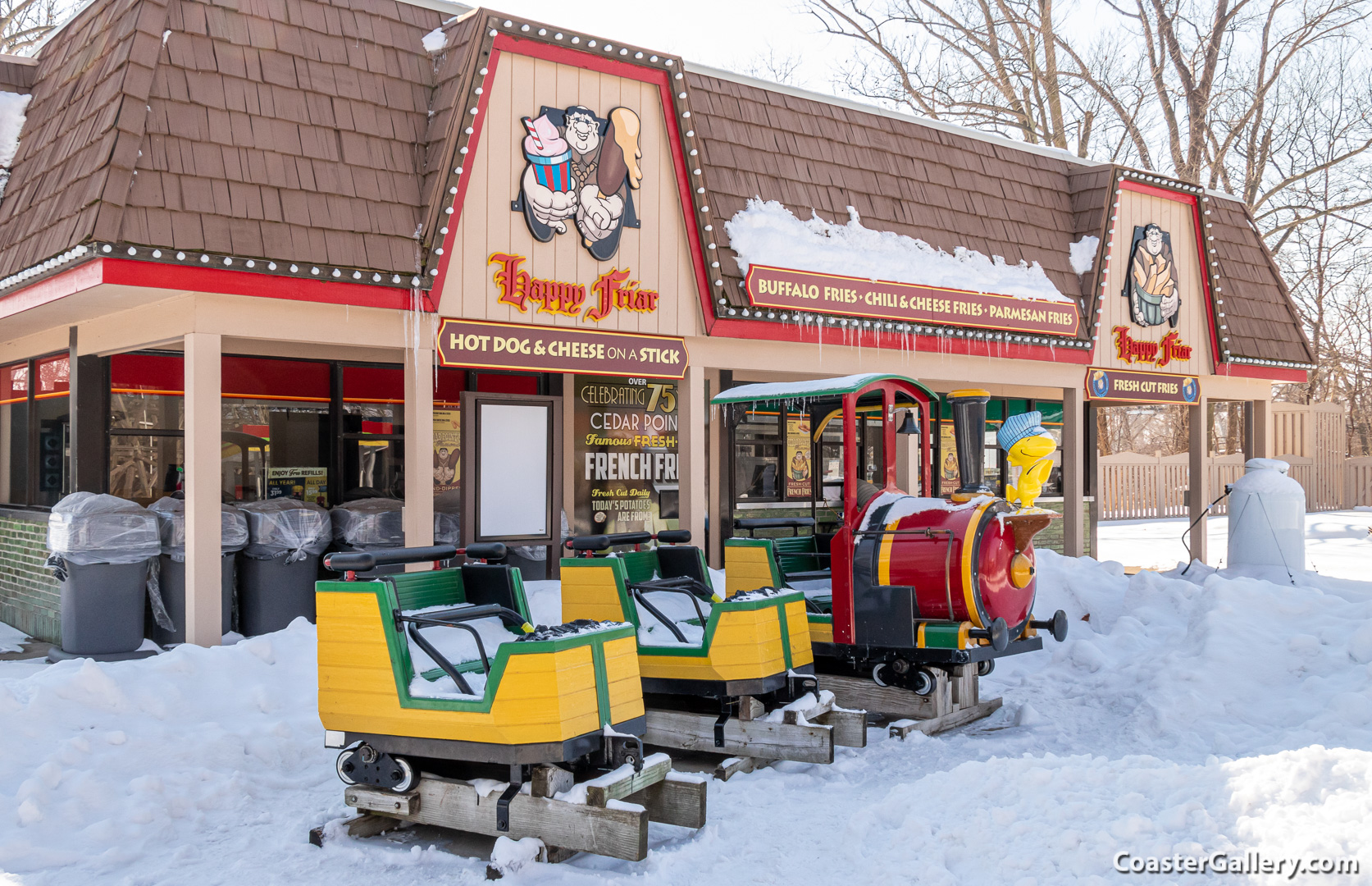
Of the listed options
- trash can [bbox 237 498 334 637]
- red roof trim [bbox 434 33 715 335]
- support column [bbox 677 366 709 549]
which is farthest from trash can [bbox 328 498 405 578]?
support column [bbox 677 366 709 549]

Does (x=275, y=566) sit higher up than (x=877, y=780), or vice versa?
(x=275, y=566)

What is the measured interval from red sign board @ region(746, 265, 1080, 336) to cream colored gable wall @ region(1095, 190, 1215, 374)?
1.16 metres

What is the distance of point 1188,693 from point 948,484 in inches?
329

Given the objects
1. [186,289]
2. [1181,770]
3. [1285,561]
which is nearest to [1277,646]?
[1181,770]

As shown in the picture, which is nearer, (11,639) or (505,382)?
(11,639)

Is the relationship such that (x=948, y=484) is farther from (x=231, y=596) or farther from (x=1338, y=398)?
(x=1338, y=398)

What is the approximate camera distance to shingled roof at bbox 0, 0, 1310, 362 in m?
7.71

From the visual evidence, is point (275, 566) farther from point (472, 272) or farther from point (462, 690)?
point (462, 690)

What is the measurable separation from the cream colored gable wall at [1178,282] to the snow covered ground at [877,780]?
6764 mm

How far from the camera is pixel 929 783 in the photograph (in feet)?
17.1

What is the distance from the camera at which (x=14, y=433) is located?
1140 centimetres

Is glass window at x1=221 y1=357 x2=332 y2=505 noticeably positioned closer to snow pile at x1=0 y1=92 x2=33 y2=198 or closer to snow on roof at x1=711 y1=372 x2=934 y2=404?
snow pile at x1=0 y1=92 x2=33 y2=198

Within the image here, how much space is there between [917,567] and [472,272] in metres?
4.52

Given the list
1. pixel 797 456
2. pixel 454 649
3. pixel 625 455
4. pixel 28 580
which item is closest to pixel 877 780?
pixel 454 649
